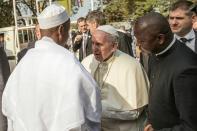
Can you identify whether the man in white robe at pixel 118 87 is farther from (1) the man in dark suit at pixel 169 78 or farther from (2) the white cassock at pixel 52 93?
(1) the man in dark suit at pixel 169 78

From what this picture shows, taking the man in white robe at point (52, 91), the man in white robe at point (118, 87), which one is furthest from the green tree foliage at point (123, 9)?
the man in white robe at point (52, 91)

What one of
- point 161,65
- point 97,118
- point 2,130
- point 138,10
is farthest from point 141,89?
point 138,10

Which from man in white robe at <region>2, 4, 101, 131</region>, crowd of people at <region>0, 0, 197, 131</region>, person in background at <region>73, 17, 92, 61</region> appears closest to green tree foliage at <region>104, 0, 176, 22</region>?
person in background at <region>73, 17, 92, 61</region>

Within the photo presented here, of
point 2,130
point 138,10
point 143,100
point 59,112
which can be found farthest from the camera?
point 138,10

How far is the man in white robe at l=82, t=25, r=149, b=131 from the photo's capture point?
14.9ft

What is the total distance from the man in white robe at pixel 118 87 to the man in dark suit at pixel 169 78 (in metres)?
1.21

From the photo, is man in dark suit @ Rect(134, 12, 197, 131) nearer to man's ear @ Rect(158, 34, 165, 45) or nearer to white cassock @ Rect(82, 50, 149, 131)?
man's ear @ Rect(158, 34, 165, 45)

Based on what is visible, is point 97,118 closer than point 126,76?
Yes

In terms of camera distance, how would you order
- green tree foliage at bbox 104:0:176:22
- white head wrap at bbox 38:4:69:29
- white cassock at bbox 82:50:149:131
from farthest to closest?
green tree foliage at bbox 104:0:176:22
white cassock at bbox 82:50:149:131
white head wrap at bbox 38:4:69:29

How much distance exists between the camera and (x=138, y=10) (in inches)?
1129

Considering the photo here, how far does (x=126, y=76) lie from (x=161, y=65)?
1.39 metres

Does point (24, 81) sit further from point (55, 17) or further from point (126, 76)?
point (126, 76)

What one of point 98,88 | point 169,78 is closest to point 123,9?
point 98,88

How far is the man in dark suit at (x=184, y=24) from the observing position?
200 inches
